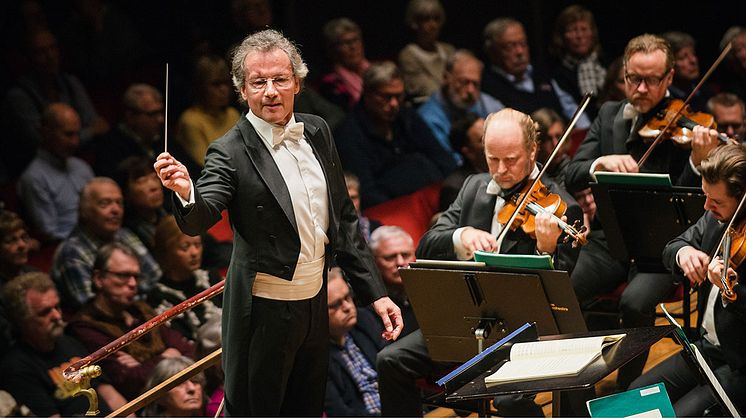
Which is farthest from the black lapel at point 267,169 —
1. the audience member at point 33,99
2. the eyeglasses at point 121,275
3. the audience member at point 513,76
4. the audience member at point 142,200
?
the audience member at point 513,76

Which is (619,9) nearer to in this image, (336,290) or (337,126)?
(337,126)

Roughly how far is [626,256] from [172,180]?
204cm

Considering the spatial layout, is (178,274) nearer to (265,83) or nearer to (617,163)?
(617,163)

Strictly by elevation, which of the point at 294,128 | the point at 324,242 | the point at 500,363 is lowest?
the point at 500,363

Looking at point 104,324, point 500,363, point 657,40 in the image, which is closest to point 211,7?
point 104,324

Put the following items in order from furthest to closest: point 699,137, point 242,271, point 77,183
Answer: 1. point 77,183
2. point 699,137
3. point 242,271

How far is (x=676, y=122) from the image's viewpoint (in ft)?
14.0

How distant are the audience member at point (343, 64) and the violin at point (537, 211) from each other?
2.64 meters

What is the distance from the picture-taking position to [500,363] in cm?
286

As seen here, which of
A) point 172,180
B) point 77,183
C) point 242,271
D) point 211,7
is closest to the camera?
point 172,180

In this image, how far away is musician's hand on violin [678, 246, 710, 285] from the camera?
355 centimetres

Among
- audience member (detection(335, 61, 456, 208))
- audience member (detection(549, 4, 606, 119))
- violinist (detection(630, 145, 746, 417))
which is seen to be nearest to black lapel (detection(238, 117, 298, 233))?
violinist (detection(630, 145, 746, 417))

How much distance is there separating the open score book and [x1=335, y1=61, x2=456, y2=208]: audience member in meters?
2.93

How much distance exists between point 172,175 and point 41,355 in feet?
6.75
